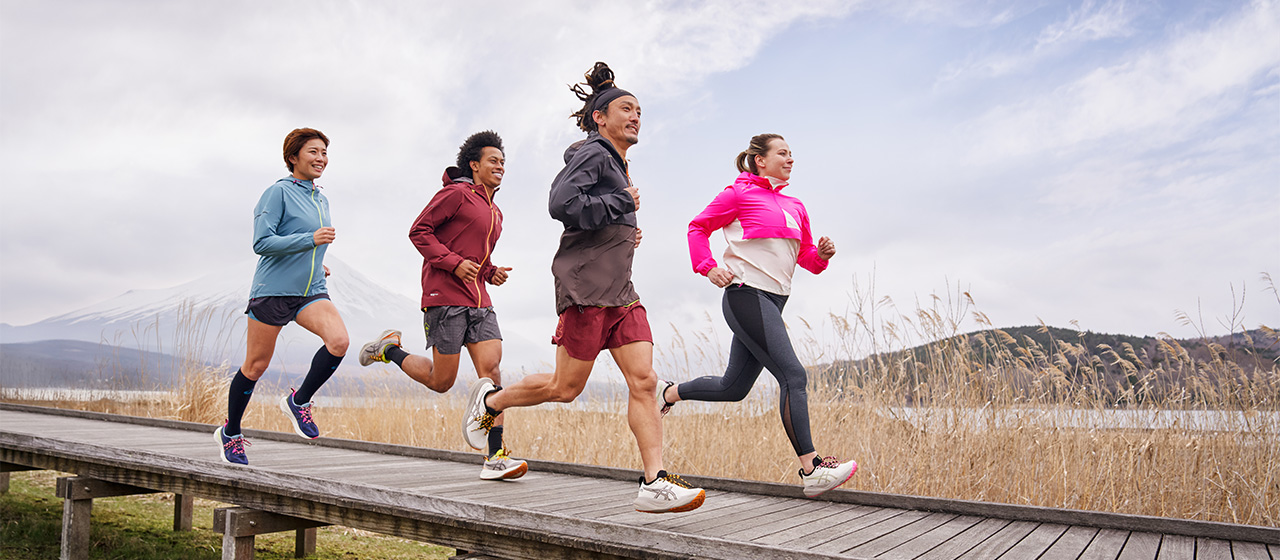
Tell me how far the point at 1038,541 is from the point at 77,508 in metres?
5.12

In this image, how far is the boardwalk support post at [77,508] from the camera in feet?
16.2

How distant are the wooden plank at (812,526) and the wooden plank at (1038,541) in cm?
66

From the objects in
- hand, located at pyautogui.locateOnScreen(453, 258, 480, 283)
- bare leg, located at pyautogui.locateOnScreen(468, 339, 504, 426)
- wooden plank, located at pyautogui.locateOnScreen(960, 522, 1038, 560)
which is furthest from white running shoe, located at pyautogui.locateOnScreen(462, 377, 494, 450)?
wooden plank, located at pyautogui.locateOnScreen(960, 522, 1038, 560)

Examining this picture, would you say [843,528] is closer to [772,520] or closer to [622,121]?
[772,520]

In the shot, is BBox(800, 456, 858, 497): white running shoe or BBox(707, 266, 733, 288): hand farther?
BBox(707, 266, 733, 288): hand

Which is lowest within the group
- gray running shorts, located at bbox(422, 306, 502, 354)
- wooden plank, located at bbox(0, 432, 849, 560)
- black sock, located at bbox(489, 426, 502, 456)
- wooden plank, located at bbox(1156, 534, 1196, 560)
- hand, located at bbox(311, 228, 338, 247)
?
wooden plank, located at bbox(1156, 534, 1196, 560)

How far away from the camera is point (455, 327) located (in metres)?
4.32

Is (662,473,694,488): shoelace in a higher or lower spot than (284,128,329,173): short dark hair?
lower

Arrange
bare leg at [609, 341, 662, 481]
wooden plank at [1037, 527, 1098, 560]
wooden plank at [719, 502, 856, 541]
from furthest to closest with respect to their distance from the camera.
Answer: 1. bare leg at [609, 341, 662, 481]
2. wooden plank at [719, 502, 856, 541]
3. wooden plank at [1037, 527, 1098, 560]

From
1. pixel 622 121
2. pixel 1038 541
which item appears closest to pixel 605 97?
pixel 622 121

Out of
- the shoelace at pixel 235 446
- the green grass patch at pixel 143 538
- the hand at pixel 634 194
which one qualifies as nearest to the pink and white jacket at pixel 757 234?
the hand at pixel 634 194

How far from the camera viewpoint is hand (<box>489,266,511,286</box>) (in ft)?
14.5

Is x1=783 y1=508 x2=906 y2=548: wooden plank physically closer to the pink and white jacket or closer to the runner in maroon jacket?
the pink and white jacket

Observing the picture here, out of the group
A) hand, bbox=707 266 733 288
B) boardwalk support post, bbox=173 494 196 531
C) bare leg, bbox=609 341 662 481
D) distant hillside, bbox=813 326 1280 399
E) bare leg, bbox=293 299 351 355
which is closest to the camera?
bare leg, bbox=609 341 662 481
